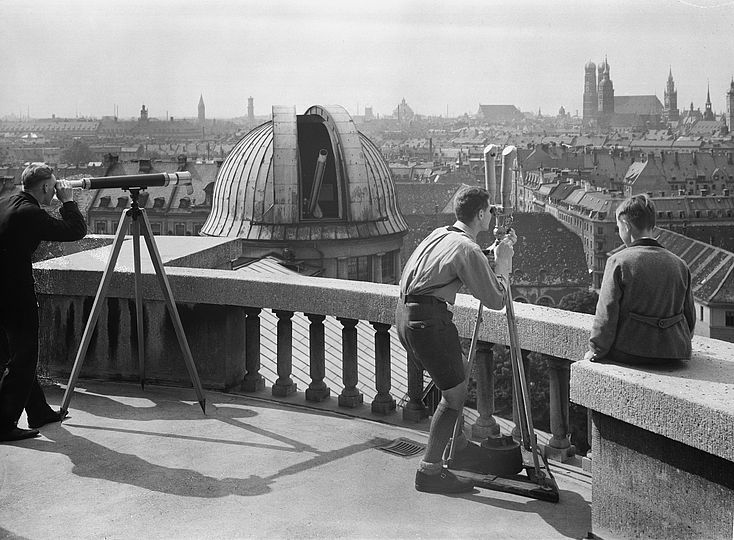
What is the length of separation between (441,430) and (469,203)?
1215 mm

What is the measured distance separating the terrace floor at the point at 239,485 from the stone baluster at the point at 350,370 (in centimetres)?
15

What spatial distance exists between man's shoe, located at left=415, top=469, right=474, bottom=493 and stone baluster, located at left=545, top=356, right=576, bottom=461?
896 millimetres

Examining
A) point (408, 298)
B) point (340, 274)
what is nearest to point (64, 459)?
point (408, 298)

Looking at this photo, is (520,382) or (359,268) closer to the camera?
(520,382)

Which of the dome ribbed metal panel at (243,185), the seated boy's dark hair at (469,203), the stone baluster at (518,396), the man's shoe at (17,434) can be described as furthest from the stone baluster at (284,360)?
the dome ribbed metal panel at (243,185)

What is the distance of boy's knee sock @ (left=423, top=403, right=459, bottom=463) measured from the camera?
207 inches

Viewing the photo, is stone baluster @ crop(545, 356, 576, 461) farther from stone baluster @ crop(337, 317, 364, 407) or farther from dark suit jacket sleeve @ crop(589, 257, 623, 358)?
stone baluster @ crop(337, 317, 364, 407)

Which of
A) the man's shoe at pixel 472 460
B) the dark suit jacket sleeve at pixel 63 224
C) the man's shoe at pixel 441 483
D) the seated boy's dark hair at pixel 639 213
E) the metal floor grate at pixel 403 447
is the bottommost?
the metal floor grate at pixel 403 447

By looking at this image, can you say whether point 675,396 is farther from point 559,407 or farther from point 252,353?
point 252,353

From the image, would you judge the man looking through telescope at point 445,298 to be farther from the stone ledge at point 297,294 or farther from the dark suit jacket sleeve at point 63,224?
the dark suit jacket sleeve at point 63,224

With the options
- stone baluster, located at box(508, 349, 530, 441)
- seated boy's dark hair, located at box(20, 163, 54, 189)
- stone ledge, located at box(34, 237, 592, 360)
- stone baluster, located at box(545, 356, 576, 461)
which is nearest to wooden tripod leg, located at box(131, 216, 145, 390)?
stone ledge, located at box(34, 237, 592, 360)

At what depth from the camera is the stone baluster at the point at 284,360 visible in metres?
7.34

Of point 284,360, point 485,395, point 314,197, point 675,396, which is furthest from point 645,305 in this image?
point 314,197

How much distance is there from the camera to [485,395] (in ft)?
20.3
